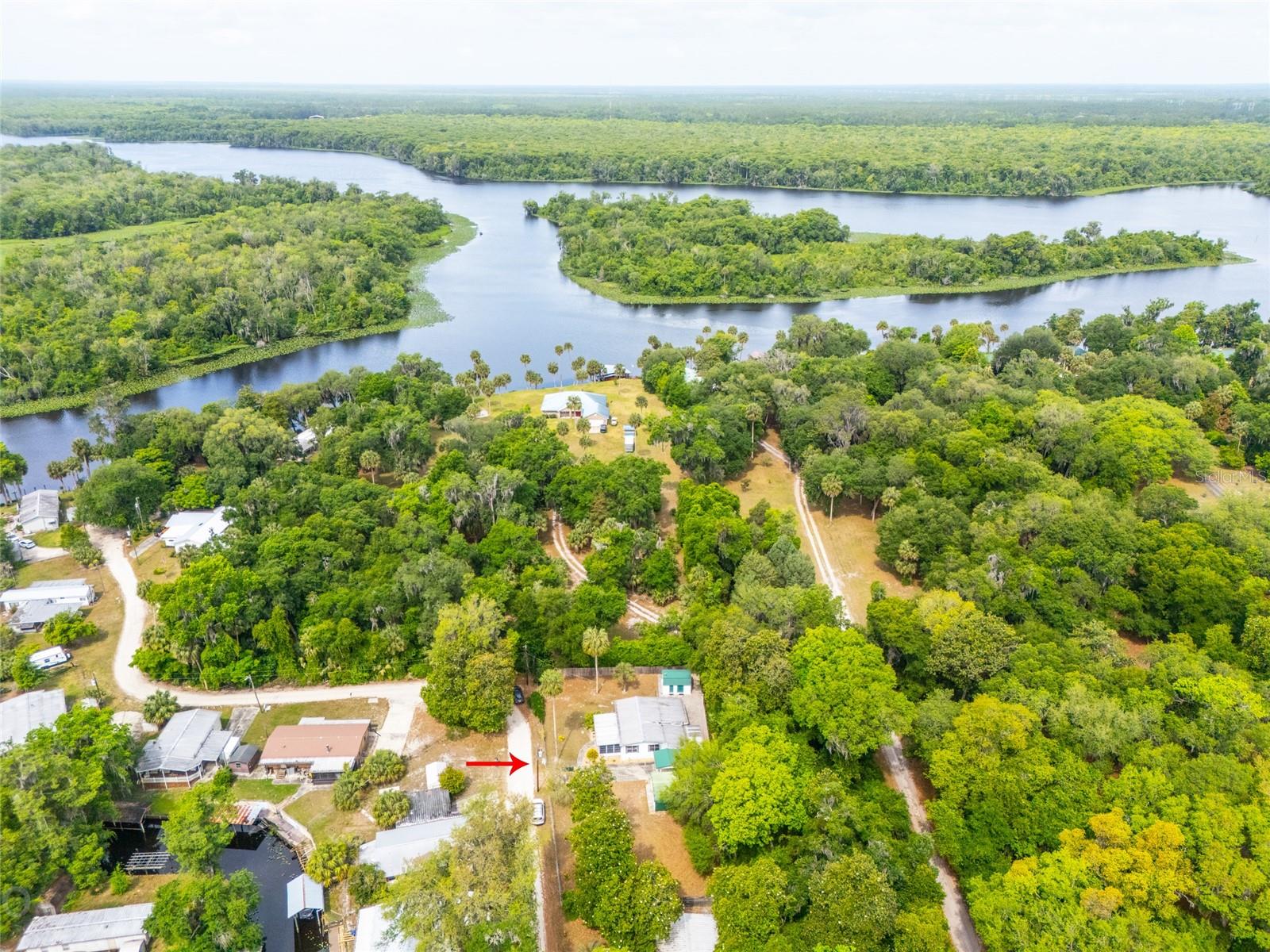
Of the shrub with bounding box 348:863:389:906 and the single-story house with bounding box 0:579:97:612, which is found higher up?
the single-story house with bounding box 0:579:97:612

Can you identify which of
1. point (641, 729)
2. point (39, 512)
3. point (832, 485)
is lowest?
point (641, 729)

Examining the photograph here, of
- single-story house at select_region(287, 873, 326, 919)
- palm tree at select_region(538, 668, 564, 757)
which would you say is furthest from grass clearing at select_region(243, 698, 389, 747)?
single-story house at select_region(287, 873, 326, 919)

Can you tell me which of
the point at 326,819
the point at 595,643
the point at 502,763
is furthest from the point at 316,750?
the point at 595,643

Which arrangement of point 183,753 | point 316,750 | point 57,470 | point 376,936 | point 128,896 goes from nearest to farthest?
point 376,936 → point 128,896 → point 183,753 → point 316,750 → point 57,470

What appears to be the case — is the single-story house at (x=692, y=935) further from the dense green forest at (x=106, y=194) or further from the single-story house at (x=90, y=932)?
the dense green forest at (x=106, y=194)

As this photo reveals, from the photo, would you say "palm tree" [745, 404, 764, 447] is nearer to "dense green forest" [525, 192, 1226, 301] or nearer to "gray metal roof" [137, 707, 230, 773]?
"gray metal roof" [137, 707, 230, 773]

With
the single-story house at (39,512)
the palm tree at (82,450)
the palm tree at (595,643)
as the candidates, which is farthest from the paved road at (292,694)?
the palm tree at (82,450)

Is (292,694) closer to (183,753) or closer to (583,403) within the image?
(183,753)

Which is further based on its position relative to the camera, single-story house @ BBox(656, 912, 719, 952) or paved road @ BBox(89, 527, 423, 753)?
paved road @ BBox(89, 527, 423, 753)
